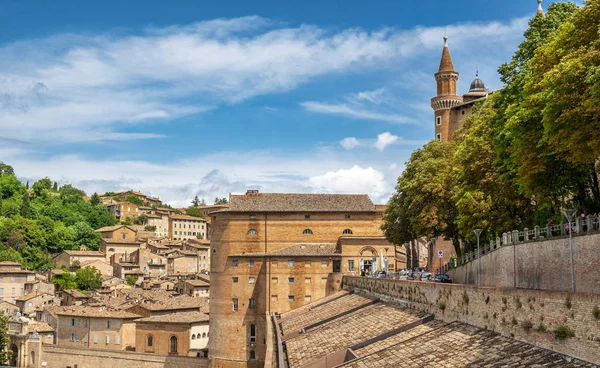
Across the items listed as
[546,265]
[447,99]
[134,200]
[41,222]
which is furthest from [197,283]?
[134,200]

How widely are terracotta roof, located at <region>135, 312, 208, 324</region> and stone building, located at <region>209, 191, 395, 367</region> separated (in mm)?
8170

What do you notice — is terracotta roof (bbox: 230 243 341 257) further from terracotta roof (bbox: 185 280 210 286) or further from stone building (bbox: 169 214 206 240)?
stone building (bbox: 169 214 206 240)

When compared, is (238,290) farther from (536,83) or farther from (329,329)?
(536,83)

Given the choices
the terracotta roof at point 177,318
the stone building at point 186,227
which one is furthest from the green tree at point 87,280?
the stone building at point 186,227

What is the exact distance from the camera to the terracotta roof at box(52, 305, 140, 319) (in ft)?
208

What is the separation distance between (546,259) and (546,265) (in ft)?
0.64

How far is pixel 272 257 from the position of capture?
5422 centimetres

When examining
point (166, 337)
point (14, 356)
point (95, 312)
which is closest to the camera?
point (166, 337)

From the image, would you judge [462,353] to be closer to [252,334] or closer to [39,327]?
[252,334]

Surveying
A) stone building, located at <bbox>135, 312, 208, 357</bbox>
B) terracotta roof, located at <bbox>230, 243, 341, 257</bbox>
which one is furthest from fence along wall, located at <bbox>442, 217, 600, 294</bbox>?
stone building, located at <bbox>135, 312, 208, 357</bbox>

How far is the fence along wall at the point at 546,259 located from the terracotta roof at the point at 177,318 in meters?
37.9

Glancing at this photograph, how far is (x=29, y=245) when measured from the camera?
113 metres

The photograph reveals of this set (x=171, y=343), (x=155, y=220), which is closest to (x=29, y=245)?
(x=155, y=220)

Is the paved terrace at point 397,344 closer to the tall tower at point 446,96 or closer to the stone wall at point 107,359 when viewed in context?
the stone wall at point 107,359
